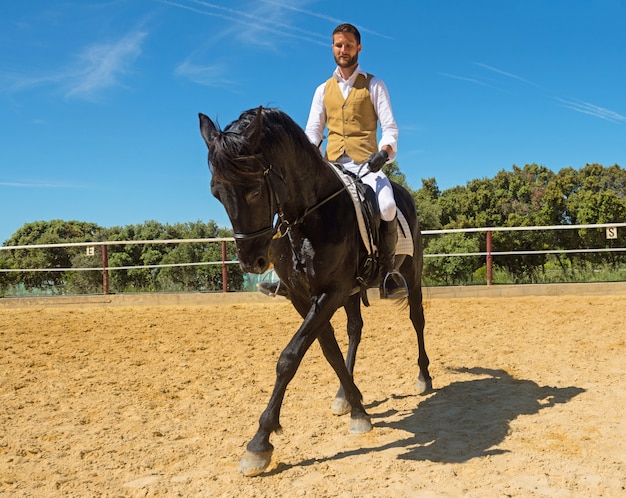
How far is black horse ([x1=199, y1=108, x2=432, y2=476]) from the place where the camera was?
2818 mm

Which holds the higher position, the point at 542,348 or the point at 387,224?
the point at 387,224

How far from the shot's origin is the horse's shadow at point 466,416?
10.9 ft

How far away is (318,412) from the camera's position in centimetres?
429

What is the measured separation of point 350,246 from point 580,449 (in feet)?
6.08

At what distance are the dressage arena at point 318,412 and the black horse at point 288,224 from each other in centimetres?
44

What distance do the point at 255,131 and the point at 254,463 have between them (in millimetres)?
1844

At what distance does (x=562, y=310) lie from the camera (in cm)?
915

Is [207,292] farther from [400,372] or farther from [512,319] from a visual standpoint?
[400,372]

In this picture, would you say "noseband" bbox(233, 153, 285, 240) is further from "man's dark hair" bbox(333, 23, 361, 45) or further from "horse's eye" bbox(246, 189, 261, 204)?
"man's dark hair" bbox(333, 23, 361, 45)

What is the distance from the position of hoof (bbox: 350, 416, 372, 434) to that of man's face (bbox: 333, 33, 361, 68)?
2.62 meters

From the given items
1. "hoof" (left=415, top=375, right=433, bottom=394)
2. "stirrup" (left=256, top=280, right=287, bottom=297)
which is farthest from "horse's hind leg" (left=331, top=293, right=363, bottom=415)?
"stirrup" (left=256, top=280, right=287, bottom=297)

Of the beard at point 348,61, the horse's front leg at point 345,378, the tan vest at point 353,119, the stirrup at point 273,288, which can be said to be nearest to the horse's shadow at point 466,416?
the horse's front leg at point 345,378

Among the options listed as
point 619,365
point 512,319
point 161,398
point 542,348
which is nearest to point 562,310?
point 512,319

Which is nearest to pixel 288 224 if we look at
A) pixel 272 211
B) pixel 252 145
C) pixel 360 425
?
pixel 272 211
